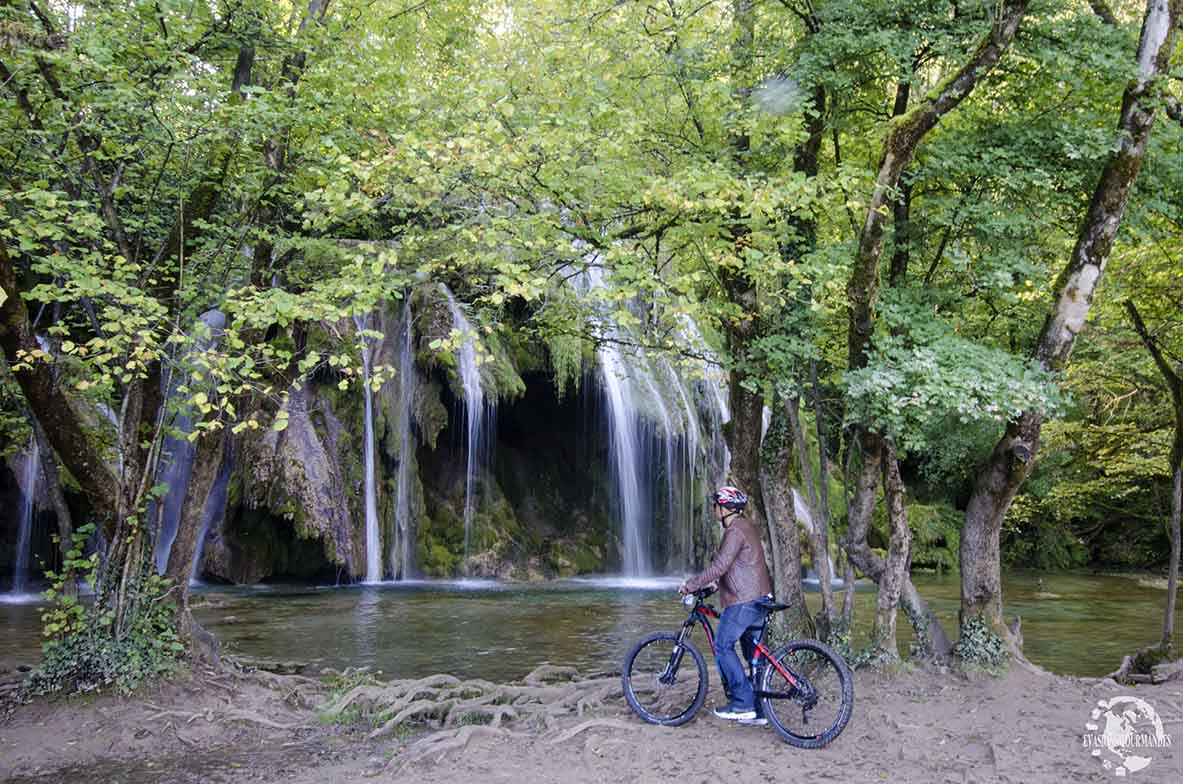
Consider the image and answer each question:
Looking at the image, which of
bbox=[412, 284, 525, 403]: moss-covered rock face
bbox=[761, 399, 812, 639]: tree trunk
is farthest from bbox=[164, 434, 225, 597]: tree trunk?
bbox=[412, 284, 525, 403]: moss-covered rock face

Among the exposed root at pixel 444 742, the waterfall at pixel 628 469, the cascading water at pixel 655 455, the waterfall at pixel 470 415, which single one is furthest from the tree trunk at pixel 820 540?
the waterfall at pixel 628 469

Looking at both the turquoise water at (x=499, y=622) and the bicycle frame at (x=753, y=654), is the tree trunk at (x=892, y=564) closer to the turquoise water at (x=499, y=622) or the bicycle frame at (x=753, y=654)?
the bicycle frame at (x=753, y=654)

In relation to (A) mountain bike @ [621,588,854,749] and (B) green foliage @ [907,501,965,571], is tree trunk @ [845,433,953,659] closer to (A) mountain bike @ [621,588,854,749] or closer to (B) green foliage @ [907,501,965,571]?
(A) mountain bike @ [621,588,854,749]

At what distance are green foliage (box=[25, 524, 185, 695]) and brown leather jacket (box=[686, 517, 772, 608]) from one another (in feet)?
16.7

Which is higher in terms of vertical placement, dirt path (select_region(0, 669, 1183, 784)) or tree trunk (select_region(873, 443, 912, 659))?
tree trunk (select_region(873, 443, 912, 659))

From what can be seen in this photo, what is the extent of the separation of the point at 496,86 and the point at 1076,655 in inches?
451

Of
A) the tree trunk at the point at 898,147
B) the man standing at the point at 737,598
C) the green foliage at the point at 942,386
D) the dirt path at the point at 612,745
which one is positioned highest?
the tree trunk at the point at 898,147

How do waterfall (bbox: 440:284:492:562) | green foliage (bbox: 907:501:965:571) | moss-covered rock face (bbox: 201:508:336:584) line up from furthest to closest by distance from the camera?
green foliage (bbox: 907:501:965:571), waterfall (bbox: 440:284:492:562), moss-covered rock face (bbox: 201:508:336:584)

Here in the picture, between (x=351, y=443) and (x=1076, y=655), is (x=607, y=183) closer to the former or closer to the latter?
(x=1076, y=655)

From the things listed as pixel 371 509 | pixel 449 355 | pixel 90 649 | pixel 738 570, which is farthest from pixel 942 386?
pixel 371 509

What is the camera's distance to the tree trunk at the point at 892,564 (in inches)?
330

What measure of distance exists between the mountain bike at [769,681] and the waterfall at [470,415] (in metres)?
13.8

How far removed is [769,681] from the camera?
6887 millimetres

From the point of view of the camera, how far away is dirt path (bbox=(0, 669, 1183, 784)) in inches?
242
